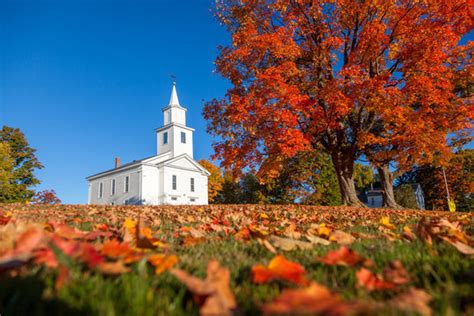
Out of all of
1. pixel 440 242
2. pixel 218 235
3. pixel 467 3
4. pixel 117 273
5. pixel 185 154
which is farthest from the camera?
pixel 185 154

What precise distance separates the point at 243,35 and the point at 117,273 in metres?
11.6

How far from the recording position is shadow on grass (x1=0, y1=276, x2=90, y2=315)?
0.79m

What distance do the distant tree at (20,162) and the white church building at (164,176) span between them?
605cm

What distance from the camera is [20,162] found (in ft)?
109

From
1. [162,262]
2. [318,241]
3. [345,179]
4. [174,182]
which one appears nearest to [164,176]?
[174,182]

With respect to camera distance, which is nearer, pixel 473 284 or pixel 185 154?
pixel 473 284

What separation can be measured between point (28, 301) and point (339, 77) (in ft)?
37.2

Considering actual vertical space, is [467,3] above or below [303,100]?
above

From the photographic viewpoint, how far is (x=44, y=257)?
1.06 m

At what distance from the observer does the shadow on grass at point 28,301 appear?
31.2 inches

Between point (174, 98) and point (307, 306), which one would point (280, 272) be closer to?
point (307, 306)

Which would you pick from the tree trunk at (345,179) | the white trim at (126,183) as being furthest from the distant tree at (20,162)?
the tree trunk at (345,179)

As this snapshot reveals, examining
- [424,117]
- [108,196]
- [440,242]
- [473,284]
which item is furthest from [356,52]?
[108,196]

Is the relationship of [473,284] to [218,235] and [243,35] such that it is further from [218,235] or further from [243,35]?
[243,35]
